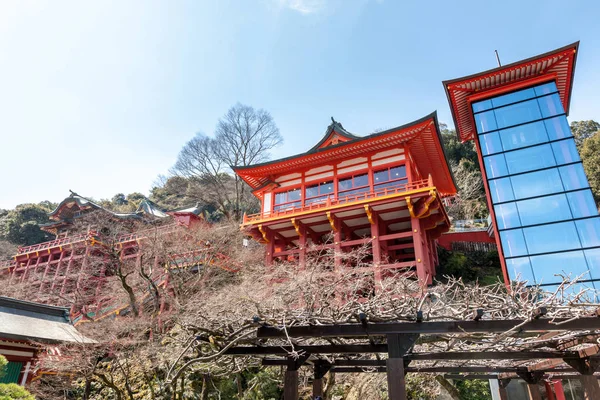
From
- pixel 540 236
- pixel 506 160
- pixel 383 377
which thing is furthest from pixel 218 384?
pixel 506 160

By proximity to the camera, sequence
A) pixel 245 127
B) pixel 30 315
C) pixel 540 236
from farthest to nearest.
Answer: pixel 245 127 < pixel 540 236 < pixel 30 315

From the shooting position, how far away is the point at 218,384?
1157 cm

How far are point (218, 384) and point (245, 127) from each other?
73.5ft

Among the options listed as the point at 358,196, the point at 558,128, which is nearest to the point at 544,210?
the point at 558,128

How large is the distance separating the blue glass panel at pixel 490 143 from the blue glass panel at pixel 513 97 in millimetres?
1549

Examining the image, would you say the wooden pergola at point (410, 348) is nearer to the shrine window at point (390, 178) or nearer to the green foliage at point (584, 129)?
the shrine window at point (390, 178)

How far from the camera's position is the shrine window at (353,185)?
1745 centimetres

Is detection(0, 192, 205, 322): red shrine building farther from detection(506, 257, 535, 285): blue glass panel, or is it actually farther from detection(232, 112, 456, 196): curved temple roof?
detection(506, 257, 535, 285): blue glass panel

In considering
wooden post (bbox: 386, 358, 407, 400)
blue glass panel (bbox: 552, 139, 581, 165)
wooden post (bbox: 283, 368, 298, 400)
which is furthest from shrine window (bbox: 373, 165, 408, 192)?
wooden post (bbox: 386, 358, 407, 400)

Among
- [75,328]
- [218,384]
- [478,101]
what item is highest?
[478,101]

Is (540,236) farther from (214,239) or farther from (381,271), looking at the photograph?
(214,239)

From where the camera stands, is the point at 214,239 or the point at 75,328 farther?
the point at 214,239

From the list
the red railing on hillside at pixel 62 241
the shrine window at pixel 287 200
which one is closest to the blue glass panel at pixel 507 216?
the shrine window at pixel 287 200

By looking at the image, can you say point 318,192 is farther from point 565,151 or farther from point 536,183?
point 565,151
